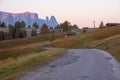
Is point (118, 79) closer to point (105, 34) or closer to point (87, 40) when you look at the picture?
point (87, 40)

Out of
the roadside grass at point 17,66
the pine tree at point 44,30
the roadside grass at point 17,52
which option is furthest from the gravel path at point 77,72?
the pine tree at point 44,30

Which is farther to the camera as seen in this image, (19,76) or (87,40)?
(87,40)

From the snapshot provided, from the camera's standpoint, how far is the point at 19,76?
1786 cm

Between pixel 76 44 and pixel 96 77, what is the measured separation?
2523 inches

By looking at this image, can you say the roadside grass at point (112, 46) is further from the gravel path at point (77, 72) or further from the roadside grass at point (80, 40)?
the gravel path at point (77, 72)

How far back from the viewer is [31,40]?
13150 centimetres

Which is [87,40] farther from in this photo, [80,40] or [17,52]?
[17,52]

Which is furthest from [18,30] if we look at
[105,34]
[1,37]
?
[105,34]

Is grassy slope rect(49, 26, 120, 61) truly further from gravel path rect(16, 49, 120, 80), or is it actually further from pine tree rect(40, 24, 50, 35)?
pine tree rect(40, 24, 50, 35)

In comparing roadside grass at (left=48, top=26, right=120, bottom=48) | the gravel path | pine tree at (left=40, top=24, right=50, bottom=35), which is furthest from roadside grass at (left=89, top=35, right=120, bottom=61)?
pine tree at (left=40, top=24, right=50, bottom=35)

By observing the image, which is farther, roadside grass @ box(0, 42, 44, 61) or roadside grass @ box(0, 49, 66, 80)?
roadside grass @ box(0, 42, 44, 61)

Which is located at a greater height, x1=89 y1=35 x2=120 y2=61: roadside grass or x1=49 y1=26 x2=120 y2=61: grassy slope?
x1=89 y1=35 x2=120 y2=61: roadside grass

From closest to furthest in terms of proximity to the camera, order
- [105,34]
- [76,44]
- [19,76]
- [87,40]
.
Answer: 1. [19,76]
2. [76,44]
3. [87,40]
4. [105,34]

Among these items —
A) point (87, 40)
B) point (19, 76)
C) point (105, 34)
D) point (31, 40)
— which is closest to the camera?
point (19, 76)
